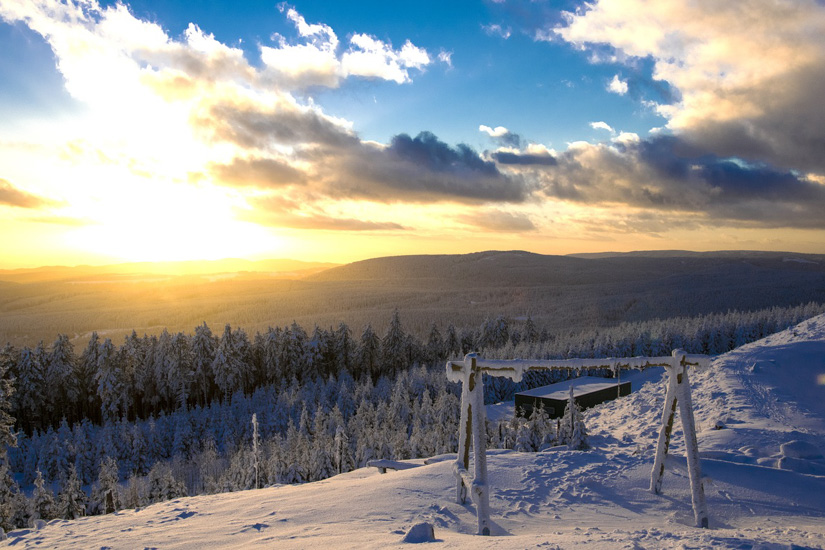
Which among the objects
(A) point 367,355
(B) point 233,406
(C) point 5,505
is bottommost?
(B) point 233,406

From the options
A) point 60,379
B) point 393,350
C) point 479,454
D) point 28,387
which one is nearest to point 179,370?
point 60,379

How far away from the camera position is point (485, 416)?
36.7 ft

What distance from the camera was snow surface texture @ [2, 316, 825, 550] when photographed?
9203 mm

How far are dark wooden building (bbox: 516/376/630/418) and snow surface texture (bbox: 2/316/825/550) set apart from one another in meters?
30.9

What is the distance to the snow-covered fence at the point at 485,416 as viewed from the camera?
10.5 metres

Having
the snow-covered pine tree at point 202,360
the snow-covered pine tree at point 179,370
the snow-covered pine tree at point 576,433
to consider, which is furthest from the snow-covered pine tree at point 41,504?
the snow-covered pine tree at point 576,433

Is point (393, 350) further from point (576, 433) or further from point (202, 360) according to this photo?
point (576, 433)

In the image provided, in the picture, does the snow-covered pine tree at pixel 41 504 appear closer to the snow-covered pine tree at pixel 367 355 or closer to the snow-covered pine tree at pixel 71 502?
the snow-covered pine tree at pixel 71 502

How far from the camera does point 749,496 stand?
1234 cm

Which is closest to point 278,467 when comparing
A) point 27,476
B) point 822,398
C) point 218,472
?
point 218,472

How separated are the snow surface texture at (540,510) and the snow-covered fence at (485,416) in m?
0.62

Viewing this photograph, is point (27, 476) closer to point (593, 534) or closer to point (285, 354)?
point (285, 354)

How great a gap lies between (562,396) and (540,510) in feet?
138

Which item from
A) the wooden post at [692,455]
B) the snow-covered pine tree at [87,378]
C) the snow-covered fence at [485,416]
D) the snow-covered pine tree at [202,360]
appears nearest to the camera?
the snow-covered fence at [485,416]
